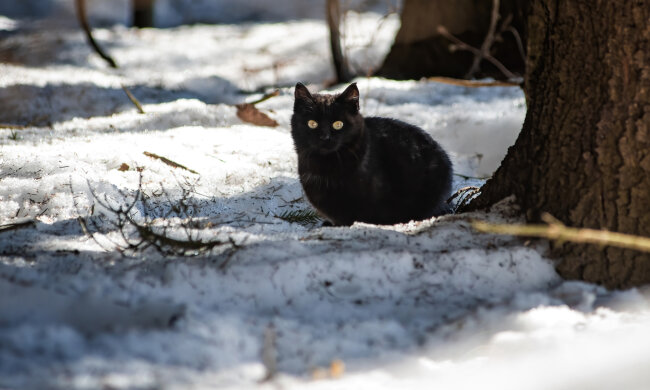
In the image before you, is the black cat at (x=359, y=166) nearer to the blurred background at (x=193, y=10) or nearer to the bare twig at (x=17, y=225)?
the bare twig at (x=17, y=225)

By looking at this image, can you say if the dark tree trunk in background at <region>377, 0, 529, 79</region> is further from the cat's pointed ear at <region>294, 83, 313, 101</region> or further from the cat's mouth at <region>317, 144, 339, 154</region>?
the cat's mouth at <region>317, 144, 339, 154</region>

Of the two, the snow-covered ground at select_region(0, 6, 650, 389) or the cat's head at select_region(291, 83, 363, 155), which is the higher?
the cat's head at select_region(291, 83, 363, 155)

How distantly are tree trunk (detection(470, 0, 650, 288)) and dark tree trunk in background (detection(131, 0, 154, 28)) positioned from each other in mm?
13913

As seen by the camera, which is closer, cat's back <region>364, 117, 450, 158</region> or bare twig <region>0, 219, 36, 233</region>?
bare twig <region>0, 219, 36, 233</region>

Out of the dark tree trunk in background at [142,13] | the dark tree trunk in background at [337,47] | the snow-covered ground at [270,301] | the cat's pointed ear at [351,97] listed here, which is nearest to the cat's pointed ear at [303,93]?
the cat's pointed ear at [351,97]

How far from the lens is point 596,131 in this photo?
221 cm

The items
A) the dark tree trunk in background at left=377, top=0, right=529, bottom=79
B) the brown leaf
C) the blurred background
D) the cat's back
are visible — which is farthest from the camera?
the blurred background

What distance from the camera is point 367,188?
327cm

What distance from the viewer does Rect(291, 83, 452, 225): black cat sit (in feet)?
10.8

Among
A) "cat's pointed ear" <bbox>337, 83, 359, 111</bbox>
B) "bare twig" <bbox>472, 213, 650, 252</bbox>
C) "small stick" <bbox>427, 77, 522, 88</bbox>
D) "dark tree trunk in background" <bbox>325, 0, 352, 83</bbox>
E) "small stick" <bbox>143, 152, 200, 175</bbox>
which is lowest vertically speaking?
"small stick" <bbox>143, 152, 200, 175</bbox>

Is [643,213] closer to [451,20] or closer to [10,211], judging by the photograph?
[10,211]

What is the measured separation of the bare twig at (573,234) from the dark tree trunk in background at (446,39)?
471cm

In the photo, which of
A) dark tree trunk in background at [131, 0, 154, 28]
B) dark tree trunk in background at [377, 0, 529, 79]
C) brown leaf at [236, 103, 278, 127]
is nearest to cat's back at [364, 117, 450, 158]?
brown leaf at [236, 103, 278, 127]

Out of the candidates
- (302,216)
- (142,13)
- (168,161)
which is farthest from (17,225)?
(142,13)
